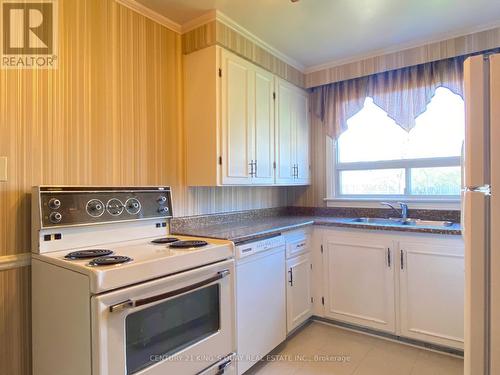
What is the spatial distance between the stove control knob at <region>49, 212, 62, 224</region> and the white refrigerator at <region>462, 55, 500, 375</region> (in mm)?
1707

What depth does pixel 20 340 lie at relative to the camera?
1515 millimetres

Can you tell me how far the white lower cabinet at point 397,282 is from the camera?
2.20 meters

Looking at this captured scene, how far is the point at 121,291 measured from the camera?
1238 millimetres

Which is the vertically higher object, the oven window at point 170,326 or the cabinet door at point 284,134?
the cabinet door at point 284,134

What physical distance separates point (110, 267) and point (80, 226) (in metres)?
0.50

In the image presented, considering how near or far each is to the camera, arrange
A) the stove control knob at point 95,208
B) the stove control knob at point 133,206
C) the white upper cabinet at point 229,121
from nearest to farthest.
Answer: the stove control knob at point 95,208, the stove control knob at point 133,206, the white upper cabinet at point 229,121

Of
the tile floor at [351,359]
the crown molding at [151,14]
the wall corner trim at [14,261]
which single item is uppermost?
the crown molding at [151,14]

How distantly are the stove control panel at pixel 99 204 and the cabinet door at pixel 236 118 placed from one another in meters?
0.50

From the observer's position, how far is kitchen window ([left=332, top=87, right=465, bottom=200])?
2664 millimetres

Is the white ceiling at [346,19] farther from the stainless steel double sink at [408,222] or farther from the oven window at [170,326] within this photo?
the oven window at [170,326]

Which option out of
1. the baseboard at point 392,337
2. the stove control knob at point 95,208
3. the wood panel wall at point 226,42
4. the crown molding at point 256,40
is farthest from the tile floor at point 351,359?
the crown molding at point 256,40

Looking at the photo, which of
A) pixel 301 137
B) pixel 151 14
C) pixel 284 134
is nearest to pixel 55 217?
pixel 151 14

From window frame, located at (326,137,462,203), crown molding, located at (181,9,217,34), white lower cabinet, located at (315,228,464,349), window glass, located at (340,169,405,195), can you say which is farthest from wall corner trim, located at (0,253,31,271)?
window glass, located at (340,169,405,195)

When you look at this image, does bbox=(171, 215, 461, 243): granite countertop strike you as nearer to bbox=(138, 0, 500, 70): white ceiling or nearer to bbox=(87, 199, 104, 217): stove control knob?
bbox=(87, 199, 104, 217): stove control knob
